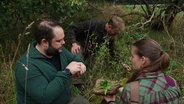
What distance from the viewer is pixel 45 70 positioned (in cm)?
347

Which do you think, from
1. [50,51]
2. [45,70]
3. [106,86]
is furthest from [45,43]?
[106,86]

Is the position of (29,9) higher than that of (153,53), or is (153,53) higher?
(153,53)

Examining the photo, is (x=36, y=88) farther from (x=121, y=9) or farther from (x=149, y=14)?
(x=121, y=9)

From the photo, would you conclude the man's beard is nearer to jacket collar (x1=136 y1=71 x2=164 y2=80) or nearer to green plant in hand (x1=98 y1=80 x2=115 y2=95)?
green plant in hand (x1=98 y1=80 x2=115 y2=95)

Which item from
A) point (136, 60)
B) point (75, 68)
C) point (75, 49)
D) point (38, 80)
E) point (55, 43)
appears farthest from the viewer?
point (75, 49)

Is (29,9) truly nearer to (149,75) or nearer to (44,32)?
(44,32)

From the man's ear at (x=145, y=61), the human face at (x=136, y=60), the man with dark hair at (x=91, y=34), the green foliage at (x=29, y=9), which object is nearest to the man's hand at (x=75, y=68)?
the human face at (x=136, y=60)

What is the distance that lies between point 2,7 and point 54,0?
2.89 ft

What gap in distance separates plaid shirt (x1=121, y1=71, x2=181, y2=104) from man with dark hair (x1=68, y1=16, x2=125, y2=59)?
2.33m

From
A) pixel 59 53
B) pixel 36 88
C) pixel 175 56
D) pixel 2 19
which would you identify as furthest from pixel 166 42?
pixel 36 88

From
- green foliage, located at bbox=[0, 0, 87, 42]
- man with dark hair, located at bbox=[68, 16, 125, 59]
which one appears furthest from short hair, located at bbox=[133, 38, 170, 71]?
green foliage, located at bbox=[0, 0, 87, 42]

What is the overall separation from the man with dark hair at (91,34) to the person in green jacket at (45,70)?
65.9 inches

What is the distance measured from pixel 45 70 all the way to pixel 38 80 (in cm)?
17

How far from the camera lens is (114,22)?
17.0 feet
